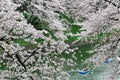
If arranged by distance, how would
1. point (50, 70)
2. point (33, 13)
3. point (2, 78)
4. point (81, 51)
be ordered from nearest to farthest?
point (2, 78), point (50, 70), point (33, 13), point (81, 51)

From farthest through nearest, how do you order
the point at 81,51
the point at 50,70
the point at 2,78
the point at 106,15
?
the point at 81,51 → the point at 106,15 → the point at 50,70 → the point at 2,78

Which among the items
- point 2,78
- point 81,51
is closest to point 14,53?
point 2,78

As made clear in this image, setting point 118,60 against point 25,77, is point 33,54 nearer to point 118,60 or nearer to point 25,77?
point 25,77

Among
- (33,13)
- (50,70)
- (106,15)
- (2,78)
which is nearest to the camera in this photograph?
(2,78)

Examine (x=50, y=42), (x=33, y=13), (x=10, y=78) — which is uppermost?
(x=50, y=42)

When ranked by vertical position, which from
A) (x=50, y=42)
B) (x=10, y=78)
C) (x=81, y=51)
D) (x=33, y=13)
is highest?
(x=50, y=42)

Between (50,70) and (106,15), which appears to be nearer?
(50,70)

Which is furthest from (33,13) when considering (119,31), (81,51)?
(81,51)

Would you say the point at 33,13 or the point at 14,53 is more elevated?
the point at 14,53

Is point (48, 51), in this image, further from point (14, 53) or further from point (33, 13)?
point (33, 13)
